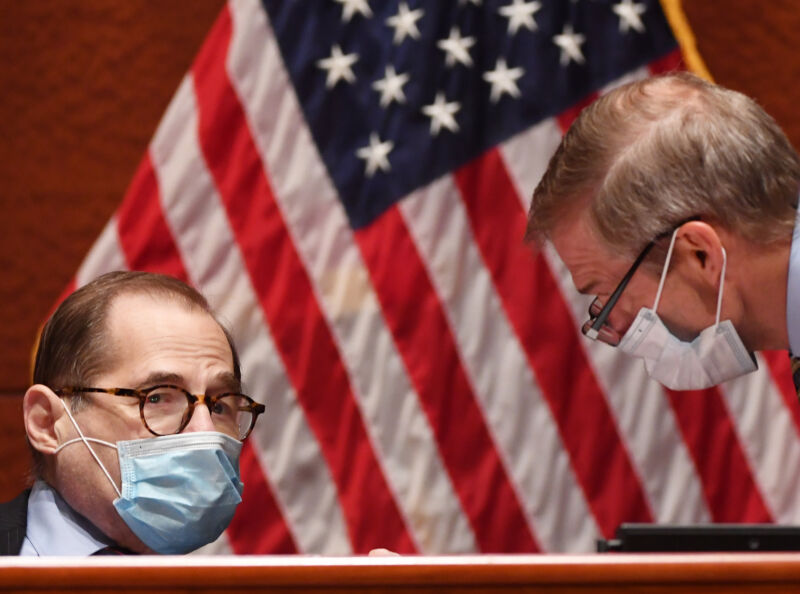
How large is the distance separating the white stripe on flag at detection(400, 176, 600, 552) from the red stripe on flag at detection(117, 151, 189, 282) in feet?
2.15

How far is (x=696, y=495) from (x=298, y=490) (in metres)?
1.11

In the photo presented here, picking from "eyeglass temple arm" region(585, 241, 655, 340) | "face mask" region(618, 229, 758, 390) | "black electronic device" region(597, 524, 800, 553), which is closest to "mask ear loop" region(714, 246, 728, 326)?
"face mask" region(618, 229, 758, 390)

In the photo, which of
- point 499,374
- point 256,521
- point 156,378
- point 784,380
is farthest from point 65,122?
point 784,380

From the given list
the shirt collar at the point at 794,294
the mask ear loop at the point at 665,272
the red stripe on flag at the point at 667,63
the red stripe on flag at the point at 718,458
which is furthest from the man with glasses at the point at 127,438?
the red stripe on flag at the point at 667,63

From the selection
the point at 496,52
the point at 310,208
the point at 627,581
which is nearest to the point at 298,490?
the point at 310,208

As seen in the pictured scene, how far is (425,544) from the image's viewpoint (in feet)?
9.64

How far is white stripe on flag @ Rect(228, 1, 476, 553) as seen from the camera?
2945 millimetres

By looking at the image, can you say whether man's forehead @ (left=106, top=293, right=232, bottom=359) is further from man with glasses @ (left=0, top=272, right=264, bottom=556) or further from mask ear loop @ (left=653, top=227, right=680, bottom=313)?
mask ear loop @ (left=653, top=227, right=680, bottom=313)

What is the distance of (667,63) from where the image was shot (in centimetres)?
302

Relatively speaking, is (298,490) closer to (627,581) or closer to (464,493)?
(464,493)

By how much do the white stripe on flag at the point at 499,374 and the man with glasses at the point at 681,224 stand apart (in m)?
1.16

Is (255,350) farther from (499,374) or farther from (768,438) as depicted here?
(768,438)

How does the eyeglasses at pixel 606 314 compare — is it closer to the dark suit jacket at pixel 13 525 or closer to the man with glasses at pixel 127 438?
the man with glasses at pixel 127 438

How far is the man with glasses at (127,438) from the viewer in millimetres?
1765
